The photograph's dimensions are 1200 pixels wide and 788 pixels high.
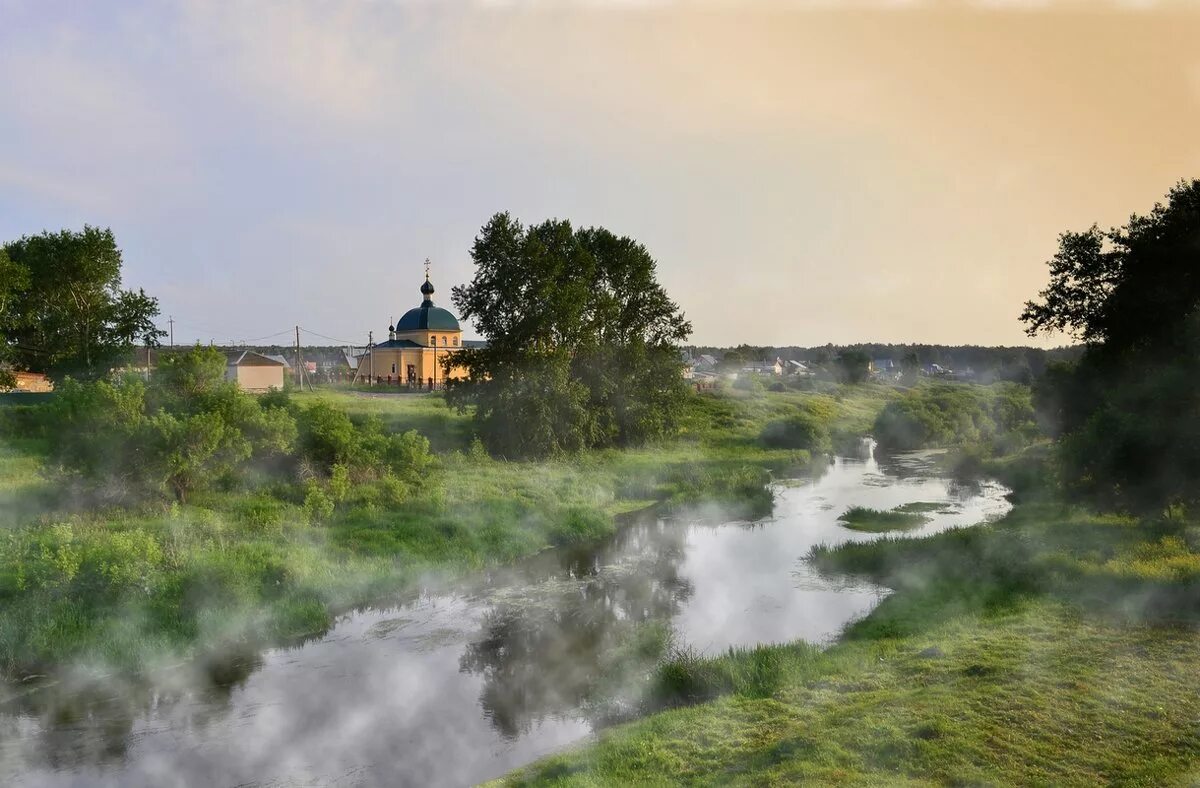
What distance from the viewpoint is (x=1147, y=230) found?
25.3 meters

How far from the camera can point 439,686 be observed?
15.8 m

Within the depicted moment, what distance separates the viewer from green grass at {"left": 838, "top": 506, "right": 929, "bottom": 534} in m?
29.9

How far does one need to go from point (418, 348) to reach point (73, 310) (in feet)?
101

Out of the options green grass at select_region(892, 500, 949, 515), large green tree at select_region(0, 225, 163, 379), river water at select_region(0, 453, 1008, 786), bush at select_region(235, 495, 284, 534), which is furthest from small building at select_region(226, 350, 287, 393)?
green grass at select_region(892, 500, 949, 515)

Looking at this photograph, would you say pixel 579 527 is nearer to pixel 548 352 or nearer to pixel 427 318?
pixel 548 352

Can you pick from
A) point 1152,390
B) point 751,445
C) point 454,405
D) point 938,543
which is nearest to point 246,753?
point 938,543

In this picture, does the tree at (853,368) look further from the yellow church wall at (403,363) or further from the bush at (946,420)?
the yellow church wall at (403,363)

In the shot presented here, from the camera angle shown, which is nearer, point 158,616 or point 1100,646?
point 1100,646

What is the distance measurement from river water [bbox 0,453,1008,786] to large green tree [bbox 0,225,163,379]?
27515mm

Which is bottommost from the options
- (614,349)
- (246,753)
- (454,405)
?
(246,753)

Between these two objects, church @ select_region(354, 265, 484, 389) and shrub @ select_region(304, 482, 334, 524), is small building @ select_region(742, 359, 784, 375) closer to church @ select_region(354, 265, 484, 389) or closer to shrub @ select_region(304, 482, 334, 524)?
church @ select_region(354, 265, 484, 389)

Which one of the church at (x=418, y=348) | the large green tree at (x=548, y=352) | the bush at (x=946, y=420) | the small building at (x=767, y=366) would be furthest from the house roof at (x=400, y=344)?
the small building at (x=767, y=366)

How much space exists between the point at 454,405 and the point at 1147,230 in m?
31.1

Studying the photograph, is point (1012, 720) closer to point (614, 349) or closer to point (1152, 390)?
point (1152, 390)
